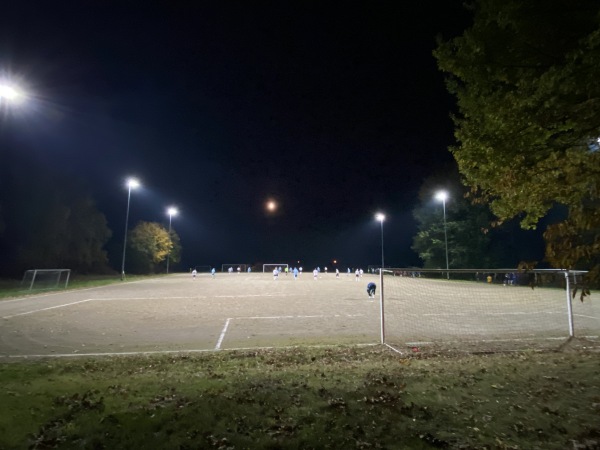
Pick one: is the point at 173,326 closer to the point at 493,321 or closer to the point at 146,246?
the point at 493,321

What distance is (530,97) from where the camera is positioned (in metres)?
6.44

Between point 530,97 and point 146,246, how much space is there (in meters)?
61.5

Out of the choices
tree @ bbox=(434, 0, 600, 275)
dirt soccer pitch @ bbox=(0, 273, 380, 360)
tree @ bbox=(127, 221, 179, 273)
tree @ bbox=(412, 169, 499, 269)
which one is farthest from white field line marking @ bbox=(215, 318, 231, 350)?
tree @ bbox=(127, 221, 179, 273)

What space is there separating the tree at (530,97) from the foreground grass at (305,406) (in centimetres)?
210

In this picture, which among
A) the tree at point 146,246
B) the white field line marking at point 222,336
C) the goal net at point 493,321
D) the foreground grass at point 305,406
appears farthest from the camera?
Result: the tree at point 146,246

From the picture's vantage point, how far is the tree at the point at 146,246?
61.4 m

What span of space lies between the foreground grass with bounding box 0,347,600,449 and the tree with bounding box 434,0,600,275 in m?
2.10

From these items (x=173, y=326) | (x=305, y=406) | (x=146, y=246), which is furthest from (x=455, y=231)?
(x=305, y=406)

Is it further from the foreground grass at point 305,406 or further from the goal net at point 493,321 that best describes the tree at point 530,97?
the foreground grass at point 305,406

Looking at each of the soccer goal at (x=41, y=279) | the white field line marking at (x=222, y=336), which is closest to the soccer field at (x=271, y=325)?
the white field line marking at (x=222, y=336)

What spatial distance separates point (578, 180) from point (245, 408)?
487cm

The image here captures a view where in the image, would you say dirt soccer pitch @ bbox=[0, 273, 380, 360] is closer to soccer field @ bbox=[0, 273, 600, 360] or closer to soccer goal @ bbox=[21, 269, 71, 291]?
soccer field @ bbox=[0, 273, 600, 360]

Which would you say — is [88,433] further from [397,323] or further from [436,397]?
[397,323]

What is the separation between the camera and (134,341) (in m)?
10.7
